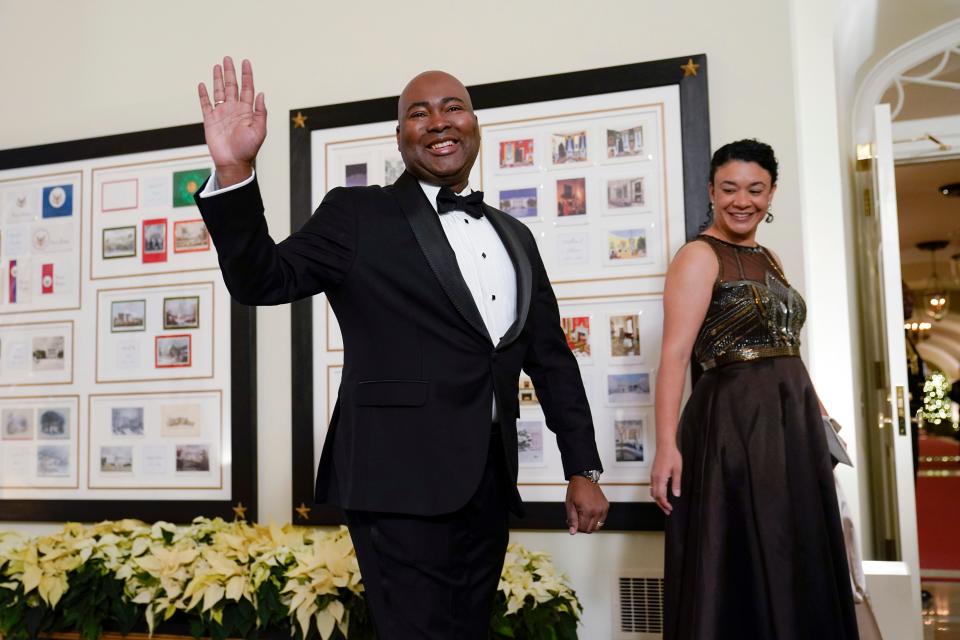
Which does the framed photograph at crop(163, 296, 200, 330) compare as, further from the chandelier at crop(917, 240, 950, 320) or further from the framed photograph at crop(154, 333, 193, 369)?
the chandelier at crop(917, 240, 950, 320)

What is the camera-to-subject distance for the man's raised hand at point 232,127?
145cm

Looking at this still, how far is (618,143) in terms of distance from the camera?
10.2 feet

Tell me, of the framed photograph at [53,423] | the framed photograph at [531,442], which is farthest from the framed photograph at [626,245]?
the framed photograph at [53,423]

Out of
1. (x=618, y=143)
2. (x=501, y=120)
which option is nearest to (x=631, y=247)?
(x=618, y=143)

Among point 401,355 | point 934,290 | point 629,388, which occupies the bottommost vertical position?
point 629,388

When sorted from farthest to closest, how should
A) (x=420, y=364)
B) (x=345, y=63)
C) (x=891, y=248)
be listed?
(x=891, y=248) < (x=345, y=63) < (x=420, y=364)

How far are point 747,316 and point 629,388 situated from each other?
717 millimetres

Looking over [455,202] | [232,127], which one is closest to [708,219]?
[455,202]

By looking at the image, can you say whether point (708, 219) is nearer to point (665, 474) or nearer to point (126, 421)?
point (665, 474)

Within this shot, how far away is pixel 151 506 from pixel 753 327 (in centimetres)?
242

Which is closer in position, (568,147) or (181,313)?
(568,147)

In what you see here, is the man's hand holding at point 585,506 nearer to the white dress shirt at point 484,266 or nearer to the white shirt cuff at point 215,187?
the white dress shirt at point 484,266

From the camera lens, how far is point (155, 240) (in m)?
3.62

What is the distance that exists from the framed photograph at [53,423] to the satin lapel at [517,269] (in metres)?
2.49
